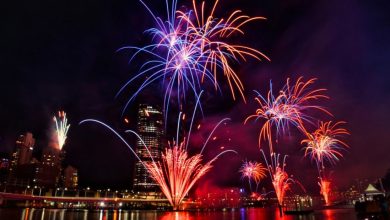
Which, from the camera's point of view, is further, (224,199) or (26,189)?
(224,199)

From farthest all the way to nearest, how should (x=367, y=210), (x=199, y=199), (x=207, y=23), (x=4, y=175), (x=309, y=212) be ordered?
(x=4, y=175)
(x=199, y=199)
(x=309, y=212)
(x=367, y=210)
(x=207, y=23)

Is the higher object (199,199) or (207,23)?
(207,23)

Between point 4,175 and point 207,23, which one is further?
point 4,175

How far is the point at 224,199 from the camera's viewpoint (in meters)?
197

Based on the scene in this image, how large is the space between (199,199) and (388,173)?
101026 mm

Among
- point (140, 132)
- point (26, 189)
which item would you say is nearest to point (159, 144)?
point (140, 132)

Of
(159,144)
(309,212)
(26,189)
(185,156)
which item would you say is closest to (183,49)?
(185,156)

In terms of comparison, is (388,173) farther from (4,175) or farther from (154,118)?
(4,175)

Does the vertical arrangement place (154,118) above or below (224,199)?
above

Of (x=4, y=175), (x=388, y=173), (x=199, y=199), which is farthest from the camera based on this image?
(x=4, y=175)

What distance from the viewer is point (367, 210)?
2157 inches

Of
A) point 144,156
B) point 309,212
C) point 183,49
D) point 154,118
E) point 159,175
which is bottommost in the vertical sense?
point 309,212

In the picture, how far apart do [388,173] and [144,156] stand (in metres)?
137

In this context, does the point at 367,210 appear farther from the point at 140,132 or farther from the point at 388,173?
the point at 140,132
